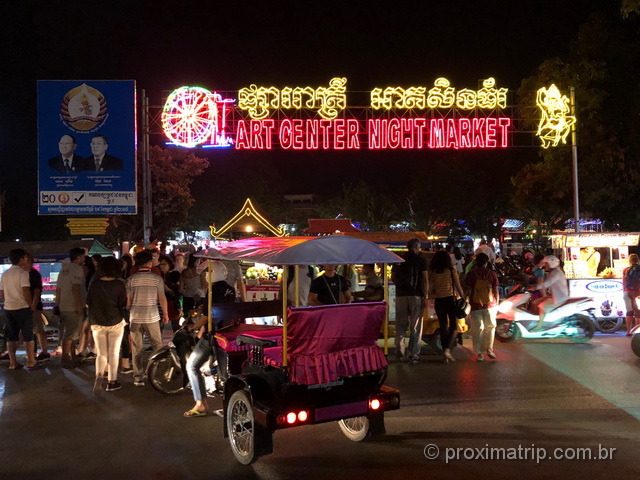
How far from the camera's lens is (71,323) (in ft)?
30.7

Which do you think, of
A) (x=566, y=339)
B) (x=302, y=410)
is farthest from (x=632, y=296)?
(x=302, y=410)

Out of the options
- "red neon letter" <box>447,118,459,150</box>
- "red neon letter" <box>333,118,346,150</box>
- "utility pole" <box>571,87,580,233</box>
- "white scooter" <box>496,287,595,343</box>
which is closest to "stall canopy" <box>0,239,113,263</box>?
"white scooter" <box>496,287,595,343</box>

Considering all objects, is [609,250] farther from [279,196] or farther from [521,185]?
[279,196]

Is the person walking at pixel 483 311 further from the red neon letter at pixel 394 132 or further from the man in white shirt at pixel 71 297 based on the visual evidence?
the red neon letter at pixel 394 132

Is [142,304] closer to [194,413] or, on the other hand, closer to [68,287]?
[68,287]

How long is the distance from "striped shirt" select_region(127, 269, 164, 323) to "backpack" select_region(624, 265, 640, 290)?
8635 mm

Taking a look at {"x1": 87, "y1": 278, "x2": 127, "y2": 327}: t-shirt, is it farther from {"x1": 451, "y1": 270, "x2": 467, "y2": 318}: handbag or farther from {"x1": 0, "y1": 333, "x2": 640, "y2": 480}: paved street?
{"x1": 451, "y1": 270, "x2": 467, "y2": 318}: handbag

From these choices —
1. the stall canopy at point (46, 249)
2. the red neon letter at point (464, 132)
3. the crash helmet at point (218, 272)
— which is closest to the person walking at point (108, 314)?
the crash helmet at point (218, 272)

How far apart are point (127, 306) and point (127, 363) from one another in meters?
1.55

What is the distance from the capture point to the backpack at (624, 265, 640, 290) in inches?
452

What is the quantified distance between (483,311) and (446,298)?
0.65m

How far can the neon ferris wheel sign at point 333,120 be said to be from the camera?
19.9 metres

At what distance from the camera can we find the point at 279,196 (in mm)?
67125

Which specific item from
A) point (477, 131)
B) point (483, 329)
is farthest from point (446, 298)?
point (477, 131)
